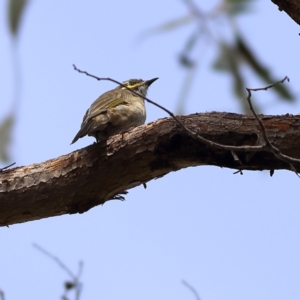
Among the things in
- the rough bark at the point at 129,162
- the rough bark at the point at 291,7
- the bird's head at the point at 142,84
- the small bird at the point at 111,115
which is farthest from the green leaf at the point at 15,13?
the bird's head at the point at 142,84

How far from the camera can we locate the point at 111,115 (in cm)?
514

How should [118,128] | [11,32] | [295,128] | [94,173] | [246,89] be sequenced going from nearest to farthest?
[11,32], [246,89], [295,128], [94,173], [118,128]

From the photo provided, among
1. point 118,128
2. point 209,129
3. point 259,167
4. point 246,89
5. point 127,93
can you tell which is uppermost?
point 127,93

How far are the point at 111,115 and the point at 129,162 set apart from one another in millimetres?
861

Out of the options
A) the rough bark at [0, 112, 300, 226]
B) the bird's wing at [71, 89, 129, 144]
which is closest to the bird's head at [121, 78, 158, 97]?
the bird's wing at [71, 89, 129, 144]

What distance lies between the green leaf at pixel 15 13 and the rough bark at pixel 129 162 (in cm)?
176

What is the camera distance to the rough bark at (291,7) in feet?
13.3

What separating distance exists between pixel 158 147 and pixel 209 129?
0.39 m

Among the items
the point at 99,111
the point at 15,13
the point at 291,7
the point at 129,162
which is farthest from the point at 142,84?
the point at 15,13

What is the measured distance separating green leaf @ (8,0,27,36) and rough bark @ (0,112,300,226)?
5.77 feet

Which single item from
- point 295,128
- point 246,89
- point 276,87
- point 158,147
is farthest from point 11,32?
point 295,128

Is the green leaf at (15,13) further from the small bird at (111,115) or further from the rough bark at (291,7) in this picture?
the small bird at (111,115)

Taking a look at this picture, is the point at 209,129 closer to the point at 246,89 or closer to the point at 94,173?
the point at 94,173

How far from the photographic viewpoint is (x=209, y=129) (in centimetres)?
420
